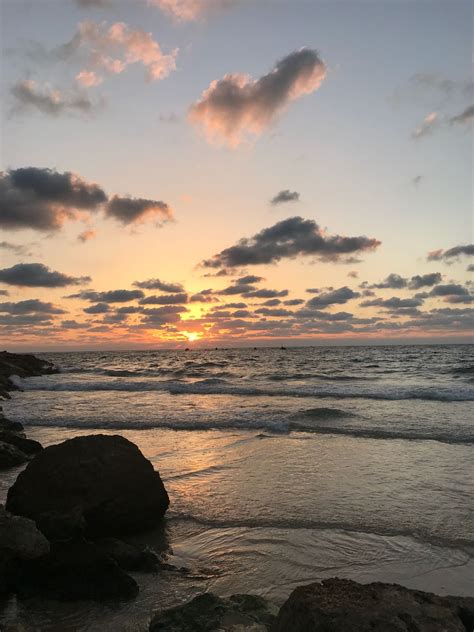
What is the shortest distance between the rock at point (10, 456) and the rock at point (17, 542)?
19.1 ft

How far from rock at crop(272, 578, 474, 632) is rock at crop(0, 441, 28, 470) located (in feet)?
28.7

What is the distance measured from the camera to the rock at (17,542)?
4867mm

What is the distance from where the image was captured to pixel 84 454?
7105 millimetres

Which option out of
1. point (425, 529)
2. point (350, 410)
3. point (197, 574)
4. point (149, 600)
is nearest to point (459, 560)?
point (425, 529)

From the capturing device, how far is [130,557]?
554 centimetres

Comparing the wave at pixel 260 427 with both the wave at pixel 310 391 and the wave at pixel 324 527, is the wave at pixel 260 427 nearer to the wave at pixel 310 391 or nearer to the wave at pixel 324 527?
the wave at pixel 324 527

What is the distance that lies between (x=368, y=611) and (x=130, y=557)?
128 inches

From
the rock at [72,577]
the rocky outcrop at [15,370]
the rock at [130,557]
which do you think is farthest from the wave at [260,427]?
the rocky outcrop at [15,370]

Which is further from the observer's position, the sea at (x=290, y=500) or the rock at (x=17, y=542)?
the sea at (x=290, y=500)

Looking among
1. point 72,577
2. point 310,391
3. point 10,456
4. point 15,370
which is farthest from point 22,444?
point 15,370

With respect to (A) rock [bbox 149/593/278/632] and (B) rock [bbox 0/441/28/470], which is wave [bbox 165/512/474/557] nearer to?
(A) rock [bbox 149/593/278/632]

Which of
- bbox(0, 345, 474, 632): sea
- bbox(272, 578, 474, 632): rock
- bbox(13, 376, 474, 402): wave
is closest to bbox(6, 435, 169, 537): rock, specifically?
bbox(0, 345, 474, 632): sea

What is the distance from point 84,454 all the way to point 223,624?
12.5 feet

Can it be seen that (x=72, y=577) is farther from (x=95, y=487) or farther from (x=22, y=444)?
(x=22, y=444)
